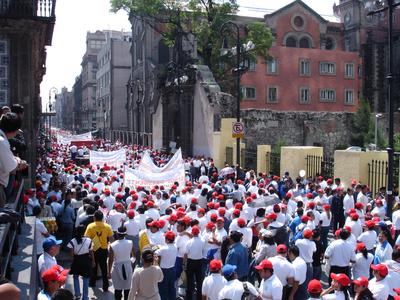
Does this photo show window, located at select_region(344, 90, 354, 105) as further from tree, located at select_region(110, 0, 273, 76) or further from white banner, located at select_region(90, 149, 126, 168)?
white banner, located at select_region(90, 149, 126, 168)

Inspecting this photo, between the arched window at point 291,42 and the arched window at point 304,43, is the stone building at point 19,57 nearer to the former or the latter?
the arched window at point 291,42

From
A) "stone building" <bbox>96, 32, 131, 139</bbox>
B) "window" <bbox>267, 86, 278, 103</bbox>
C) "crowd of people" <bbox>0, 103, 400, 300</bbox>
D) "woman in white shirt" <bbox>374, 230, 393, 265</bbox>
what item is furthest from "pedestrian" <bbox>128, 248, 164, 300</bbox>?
"stone building" <bbox>96, 32, 131, 139</bbox>

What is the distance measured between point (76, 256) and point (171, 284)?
186cm

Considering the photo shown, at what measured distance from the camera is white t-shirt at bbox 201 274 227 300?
7770mm

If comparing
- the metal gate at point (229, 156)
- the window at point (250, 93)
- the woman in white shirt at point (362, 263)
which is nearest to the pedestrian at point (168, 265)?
the woman in white shirt at point (362, 263)

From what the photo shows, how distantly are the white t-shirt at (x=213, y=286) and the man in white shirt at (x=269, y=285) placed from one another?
605mm

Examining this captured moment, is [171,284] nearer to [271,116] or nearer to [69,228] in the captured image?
[69,228]

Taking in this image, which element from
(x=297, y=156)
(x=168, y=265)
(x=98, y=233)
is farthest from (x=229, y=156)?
(x=168, y=265)

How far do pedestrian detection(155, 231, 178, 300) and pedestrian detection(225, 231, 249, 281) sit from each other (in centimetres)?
102

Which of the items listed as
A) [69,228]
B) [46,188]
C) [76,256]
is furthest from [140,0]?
[76,256]

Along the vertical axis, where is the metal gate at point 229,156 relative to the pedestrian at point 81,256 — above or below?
above

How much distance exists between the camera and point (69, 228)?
1269 centimetres

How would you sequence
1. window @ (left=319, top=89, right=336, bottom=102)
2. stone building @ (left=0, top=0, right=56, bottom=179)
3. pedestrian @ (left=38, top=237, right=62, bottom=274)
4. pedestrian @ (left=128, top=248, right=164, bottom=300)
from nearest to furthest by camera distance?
pedestrian @ (left=38, top=237, right=62, bottom=274) < pedestrian @ (left=128, top=248, right=164, bottom=300) < stone building @ (left=0, top=0, right=56, bottom=179) < window @ (left=319, top=89, right=336, bottom=102)

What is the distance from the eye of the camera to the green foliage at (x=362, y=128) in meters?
40.1
